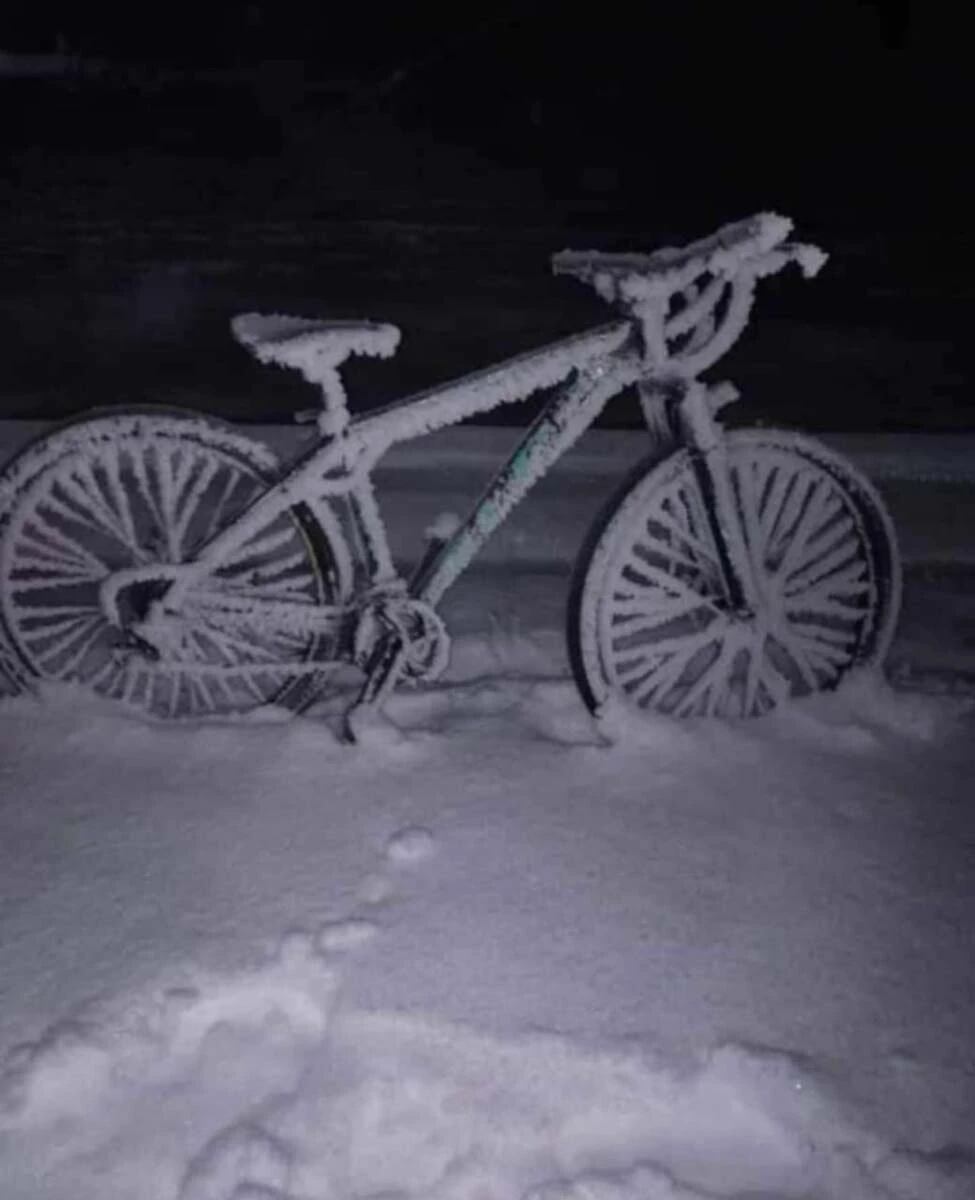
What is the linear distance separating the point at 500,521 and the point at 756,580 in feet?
2.61

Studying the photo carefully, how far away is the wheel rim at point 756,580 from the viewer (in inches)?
134

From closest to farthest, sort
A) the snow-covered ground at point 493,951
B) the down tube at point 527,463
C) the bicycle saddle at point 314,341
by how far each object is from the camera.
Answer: the snow-covered ground at point 493,951
the bicycle saddle at point 314,341
the down tube at point 527,463

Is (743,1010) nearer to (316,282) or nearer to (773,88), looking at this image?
(316,282)

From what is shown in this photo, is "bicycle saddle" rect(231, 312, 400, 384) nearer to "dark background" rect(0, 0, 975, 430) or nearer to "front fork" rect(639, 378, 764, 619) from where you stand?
"front fork" rect(639, 378, 764, 619)

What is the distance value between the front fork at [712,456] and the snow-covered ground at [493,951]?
48 centimetres

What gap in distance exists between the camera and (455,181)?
29.6 ft

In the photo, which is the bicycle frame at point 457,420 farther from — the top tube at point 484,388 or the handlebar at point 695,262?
the handlebar at point 695,262

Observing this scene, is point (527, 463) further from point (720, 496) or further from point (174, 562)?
point (174, 562)

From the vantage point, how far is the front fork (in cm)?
325

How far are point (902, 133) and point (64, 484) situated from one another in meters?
9.03

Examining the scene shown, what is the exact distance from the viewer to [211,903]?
301cm

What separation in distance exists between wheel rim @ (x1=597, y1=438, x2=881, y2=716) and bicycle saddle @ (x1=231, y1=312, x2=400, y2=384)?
0.86 m

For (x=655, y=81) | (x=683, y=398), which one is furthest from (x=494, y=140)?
(x=683, y=398)

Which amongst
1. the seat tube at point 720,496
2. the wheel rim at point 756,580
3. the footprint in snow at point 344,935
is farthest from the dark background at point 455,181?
the footprint in snow at point 344,935
